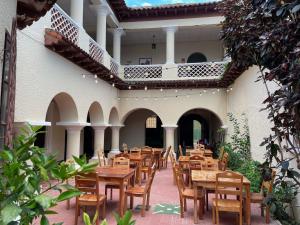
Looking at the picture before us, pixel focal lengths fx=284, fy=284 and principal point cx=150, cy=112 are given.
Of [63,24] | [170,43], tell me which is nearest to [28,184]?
[63,24]

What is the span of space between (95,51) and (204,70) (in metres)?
6.29

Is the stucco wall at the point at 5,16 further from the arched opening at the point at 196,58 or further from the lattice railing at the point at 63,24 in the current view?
the arched opening at the point at 196,58

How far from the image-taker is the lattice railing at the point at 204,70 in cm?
1504

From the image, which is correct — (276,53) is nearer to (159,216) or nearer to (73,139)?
(159,216)

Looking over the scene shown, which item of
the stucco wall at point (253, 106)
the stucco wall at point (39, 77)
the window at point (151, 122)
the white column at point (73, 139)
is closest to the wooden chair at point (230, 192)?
the stucco wall at point (253, 106)

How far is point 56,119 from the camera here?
1334cm

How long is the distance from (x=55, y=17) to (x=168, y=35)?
25.9 feet

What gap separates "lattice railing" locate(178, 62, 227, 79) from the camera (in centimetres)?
1504

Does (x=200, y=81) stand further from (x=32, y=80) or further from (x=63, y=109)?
(x=32, y=80)

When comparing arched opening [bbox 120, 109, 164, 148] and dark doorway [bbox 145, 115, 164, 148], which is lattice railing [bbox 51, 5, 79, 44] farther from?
dark doorway [bbox 145, 115, 164, 148]

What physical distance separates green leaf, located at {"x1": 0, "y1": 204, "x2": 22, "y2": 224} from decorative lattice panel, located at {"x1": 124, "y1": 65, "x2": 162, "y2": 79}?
1444 cm

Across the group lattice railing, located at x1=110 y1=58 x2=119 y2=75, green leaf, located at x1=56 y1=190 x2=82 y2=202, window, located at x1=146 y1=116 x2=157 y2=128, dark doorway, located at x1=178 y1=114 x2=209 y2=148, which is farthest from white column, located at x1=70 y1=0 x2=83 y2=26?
dark doorway, located at x1=178 y1=114 x2=209 y2=148

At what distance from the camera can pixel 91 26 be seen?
15547mm

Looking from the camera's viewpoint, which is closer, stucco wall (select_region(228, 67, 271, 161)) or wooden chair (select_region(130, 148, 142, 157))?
stucco wall (select_region(228, 67, 271, 161))
